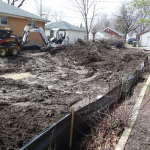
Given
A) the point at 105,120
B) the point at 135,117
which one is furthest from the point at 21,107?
the point at 135,117

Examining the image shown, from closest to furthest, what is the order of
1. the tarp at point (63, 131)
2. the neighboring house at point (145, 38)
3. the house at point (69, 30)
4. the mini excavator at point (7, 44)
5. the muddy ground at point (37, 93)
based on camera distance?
1. the tarp at point (63, 131)
2. the muddy ground at point (37, 93)
3. the mini excavator at point (7, 44)
4. the house at point (69, 30)
5. the neighboring house at point (145, 38)

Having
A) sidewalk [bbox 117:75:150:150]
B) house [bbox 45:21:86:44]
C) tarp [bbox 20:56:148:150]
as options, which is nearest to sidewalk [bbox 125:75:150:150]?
sidewalk [bbox 117:75:150:150]

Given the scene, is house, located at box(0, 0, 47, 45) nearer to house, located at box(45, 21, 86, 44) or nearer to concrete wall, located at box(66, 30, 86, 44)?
house, located at box(45, 21, 86, 44)

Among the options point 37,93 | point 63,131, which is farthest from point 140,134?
point 37,93

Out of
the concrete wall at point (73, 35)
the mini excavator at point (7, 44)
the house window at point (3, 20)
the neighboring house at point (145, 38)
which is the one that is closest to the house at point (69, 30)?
the concrete wall at point (73, 35)

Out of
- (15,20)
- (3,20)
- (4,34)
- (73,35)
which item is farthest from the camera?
(73,35)

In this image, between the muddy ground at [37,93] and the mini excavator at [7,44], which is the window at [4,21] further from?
the muddy ground at [37,93]

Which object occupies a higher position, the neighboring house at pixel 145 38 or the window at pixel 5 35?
the neighboring house at pixel 145 38

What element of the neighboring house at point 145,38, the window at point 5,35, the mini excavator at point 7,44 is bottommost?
the mini excavator at point 7,44

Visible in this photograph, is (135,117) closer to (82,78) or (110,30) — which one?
(82,78)

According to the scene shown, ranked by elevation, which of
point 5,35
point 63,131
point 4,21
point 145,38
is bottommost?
point 63,131

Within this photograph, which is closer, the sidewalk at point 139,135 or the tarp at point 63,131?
the tarp at point 63,131

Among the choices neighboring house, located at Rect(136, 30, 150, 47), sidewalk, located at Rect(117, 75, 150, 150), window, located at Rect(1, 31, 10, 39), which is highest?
neighboring house, located at Rect(136, 30, 150, 47)

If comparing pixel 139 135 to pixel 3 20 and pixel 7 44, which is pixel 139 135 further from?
pixel 3 20
